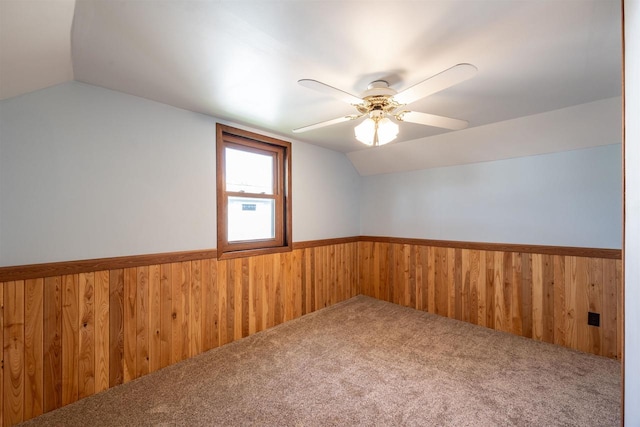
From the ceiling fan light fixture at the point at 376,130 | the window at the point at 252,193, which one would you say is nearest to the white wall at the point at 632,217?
the ceiling fan light fixture at the point at 376,130

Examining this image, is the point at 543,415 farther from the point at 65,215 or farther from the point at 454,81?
the point at 65,215

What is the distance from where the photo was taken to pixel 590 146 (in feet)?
8.68

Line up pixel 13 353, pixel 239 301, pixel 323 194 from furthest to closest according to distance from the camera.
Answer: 1. pixel 323 194
2. pixel 239 301
3. pixel 13 353

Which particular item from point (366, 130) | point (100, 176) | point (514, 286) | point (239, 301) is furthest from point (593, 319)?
point (100, 176)

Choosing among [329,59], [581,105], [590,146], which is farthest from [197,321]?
[590,146]

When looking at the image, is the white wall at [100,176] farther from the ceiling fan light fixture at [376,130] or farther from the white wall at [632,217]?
the white wall at [632,217]

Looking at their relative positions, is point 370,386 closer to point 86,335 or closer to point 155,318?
point 155,318

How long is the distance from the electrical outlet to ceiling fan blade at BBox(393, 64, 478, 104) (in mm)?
2753

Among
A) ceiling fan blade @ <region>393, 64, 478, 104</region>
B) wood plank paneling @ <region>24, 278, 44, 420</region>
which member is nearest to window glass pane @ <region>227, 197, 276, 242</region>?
wood plank paneling @ <region>24, 278, 44, 420</region>

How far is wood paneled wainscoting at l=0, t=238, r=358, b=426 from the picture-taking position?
173 cm

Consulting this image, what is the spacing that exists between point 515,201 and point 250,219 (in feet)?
9.79

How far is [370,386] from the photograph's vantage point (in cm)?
208

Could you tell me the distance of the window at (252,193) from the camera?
9.20ft

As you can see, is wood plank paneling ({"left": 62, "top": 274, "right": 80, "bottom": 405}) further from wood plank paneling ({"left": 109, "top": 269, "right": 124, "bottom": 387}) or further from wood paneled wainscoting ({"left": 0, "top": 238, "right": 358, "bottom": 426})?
wood plank paneling ({"left": 109, "top": 269, "right": 124, "bottom": 387})
